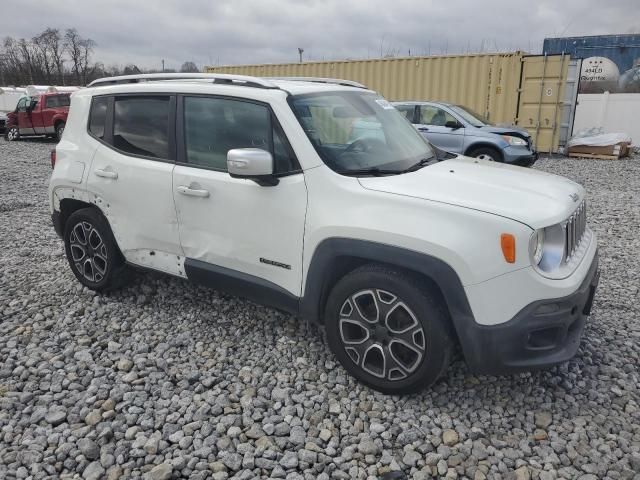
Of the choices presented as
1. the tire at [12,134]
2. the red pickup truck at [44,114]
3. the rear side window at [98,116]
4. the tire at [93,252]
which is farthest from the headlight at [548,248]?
the tire at [12,134]

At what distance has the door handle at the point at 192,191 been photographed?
331cm

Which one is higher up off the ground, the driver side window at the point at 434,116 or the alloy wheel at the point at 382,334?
the driver side window at the point at 434,116

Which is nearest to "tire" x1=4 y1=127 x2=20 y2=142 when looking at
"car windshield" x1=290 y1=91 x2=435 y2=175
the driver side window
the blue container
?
the driver side window

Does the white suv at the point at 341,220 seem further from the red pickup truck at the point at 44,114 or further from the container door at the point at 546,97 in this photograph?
the red pickup truck at the point at 44,114

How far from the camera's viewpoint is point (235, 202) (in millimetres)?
3189

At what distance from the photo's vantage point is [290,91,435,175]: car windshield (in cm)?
305

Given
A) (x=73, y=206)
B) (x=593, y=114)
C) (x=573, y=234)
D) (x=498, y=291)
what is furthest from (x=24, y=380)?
(x=593, y=114)

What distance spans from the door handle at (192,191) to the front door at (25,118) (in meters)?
17.4

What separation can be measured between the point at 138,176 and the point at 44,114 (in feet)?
54.0

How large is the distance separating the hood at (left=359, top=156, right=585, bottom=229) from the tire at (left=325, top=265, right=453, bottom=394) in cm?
47

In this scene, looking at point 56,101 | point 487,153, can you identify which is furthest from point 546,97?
point 56,101

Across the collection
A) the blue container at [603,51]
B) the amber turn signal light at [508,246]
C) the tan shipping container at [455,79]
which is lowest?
the amber turn signal light at [508,246]

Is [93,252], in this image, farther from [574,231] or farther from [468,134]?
[468,134]

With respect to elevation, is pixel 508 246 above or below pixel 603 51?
below
